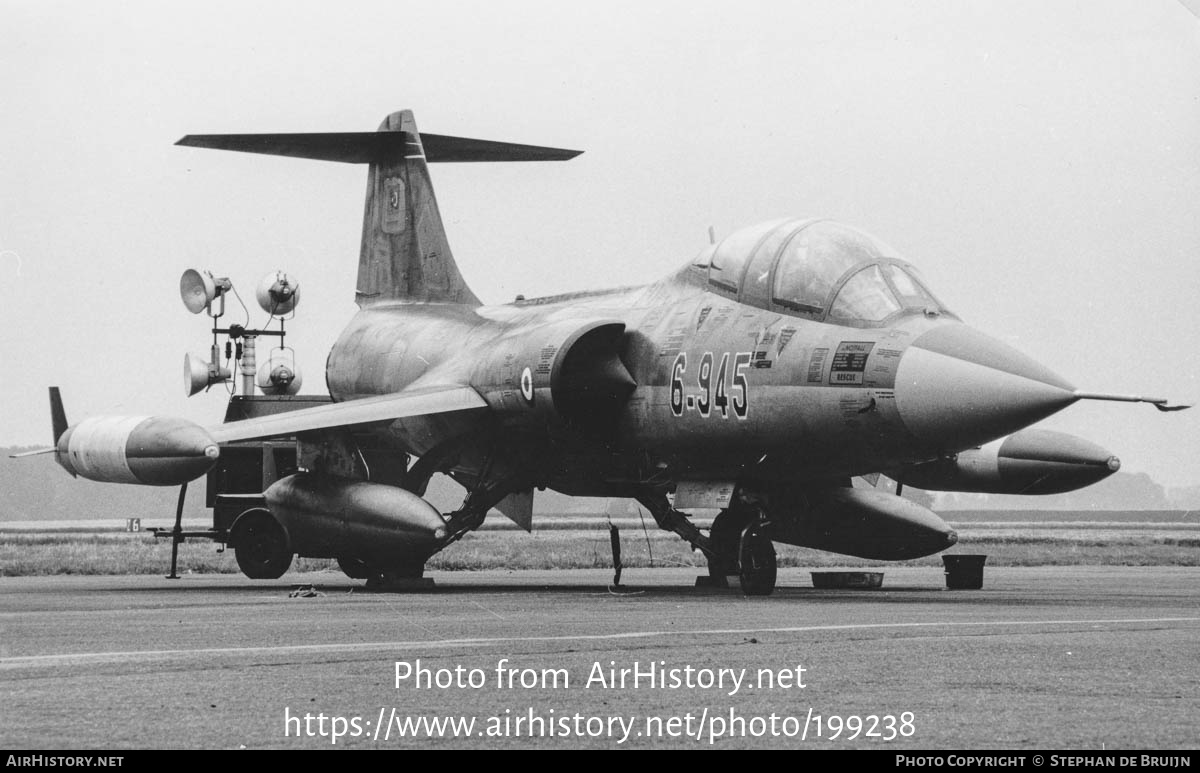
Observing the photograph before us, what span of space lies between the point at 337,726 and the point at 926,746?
2.12 m

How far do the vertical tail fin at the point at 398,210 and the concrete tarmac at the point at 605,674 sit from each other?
25.7 feet

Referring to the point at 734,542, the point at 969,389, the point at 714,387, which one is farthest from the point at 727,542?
the point at 969,389

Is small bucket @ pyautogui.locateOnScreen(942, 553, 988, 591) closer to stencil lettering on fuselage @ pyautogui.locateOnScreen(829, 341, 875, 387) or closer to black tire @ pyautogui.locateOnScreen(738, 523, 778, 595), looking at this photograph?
black tire @ pyautogui.locateOnScreen(738, 523, 778, 595)

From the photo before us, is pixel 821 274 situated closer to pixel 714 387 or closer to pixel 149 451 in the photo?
pixel 714 387

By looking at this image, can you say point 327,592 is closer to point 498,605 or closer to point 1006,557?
point 498,605

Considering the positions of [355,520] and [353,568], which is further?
[353,568]

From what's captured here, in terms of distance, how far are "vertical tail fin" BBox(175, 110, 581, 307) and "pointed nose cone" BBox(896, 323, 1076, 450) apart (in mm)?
9202

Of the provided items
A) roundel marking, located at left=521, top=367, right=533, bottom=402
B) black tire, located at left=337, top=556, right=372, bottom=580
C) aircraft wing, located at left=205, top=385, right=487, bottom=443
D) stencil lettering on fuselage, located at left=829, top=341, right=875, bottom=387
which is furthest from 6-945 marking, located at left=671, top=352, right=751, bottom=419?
black tire, located at left=337, top=556, right=372, bottom=580

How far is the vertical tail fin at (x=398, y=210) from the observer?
2139 centimetres

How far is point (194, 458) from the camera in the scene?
16672 mm

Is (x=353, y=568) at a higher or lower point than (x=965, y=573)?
lower

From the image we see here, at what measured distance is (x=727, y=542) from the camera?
16.8 m

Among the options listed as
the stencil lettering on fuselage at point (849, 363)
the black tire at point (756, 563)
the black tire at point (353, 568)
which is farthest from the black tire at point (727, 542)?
the black tire at point (353, 568)

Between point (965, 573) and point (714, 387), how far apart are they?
422cm
